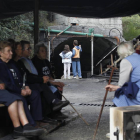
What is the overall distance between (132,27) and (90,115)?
20324 mm

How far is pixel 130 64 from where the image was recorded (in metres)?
4.82

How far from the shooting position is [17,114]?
Result: 16.7 ft

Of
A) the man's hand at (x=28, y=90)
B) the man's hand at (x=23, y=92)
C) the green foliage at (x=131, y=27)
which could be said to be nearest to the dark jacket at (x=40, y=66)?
the man's hand at (x=28, y=90)

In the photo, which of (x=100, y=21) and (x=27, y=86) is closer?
(x=27, y=86)

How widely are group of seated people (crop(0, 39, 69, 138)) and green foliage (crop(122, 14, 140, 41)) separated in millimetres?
20567

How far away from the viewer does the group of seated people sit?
5.12m

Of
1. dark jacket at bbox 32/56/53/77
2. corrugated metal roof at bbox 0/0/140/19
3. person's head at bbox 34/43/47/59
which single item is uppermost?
corrugated metal roof at bbox 0/0/140/19

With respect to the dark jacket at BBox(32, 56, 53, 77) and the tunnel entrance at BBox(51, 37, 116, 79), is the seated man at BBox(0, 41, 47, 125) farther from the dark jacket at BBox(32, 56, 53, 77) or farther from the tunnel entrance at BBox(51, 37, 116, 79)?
the tunnel entrance at BBox(51, 37, 116, 79)

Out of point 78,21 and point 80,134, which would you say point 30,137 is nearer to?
point 80,134

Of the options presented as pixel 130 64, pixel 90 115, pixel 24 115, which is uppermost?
pixel 130 64

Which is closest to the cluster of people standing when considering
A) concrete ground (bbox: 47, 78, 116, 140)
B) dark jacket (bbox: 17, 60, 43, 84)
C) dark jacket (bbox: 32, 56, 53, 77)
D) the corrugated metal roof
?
concrete ground (bbox: 47, 78, 116, 140)

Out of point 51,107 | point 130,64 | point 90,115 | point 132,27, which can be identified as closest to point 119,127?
point 130,64

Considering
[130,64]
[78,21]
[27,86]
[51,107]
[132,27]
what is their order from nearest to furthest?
1. [130,64]
2. [27,86]
3. [51,107]
4. [78,21]
5. [132,27]

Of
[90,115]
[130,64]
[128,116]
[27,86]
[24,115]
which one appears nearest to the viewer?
[128,116]
